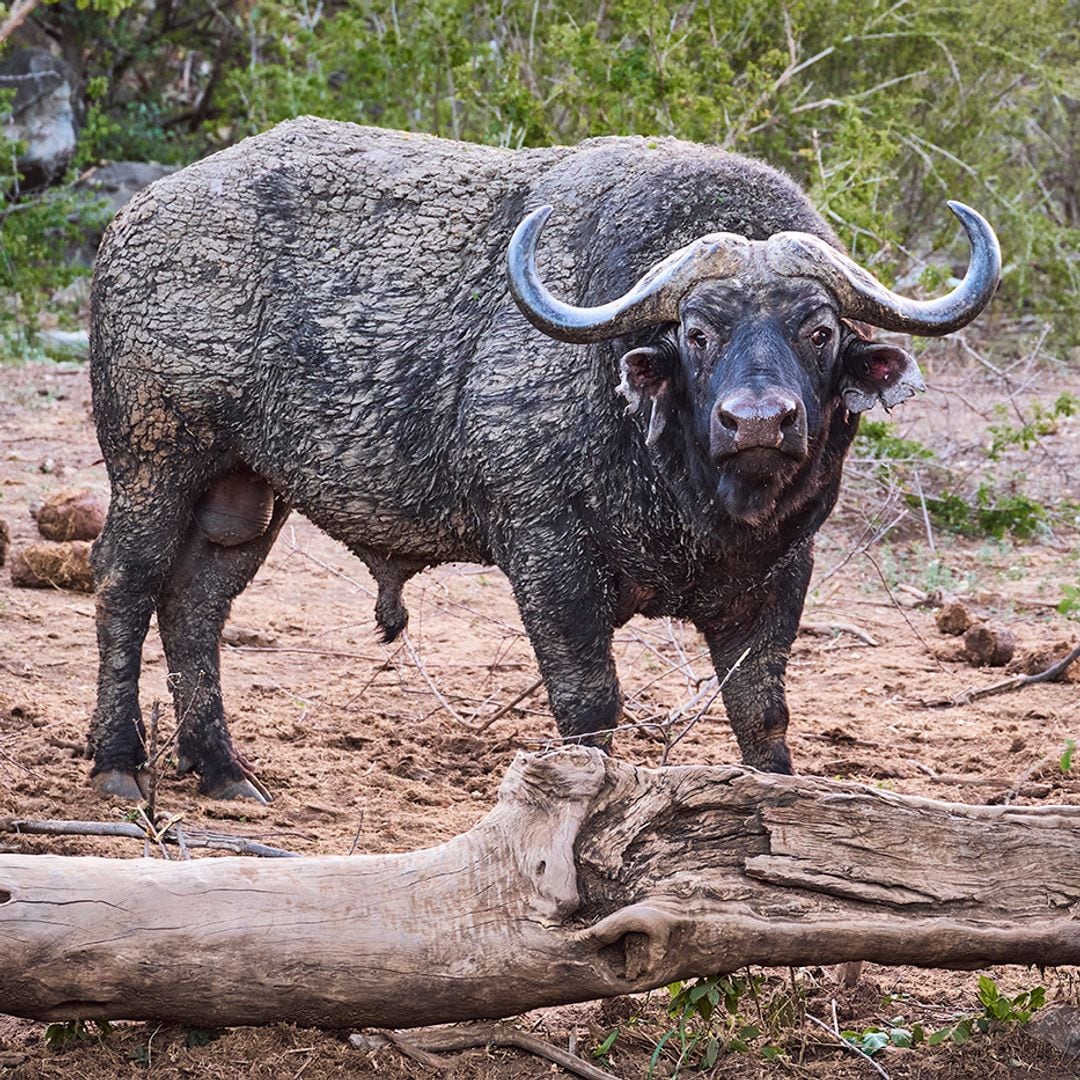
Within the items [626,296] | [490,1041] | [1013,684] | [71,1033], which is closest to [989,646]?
[1013,684]

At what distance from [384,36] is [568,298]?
657 cm

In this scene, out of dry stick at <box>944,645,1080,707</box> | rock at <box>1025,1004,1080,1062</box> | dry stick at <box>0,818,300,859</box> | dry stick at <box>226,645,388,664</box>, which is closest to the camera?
A: rock at <box>1025,1004,1080,1062</box>

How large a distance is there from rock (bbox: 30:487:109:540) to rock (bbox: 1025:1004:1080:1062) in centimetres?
601

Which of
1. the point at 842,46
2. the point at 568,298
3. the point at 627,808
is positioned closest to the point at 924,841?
the point at 627,808

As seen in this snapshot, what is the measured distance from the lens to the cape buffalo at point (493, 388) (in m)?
4.64

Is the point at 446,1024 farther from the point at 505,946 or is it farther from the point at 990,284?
the point at 990,284

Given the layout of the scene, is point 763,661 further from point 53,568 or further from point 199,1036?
point 53,568

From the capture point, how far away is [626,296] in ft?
15.3

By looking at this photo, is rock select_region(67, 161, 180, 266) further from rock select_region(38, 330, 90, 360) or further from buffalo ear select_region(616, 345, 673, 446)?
buffalo ear select_region(616, 345, 673, 446)

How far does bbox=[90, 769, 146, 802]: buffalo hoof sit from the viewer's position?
19.1 feet

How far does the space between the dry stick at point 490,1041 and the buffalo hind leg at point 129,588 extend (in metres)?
2.59

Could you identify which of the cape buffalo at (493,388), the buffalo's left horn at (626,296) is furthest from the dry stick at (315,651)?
the buffalo's left horn at (626,296)

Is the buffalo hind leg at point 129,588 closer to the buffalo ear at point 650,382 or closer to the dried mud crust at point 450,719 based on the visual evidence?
the dried mud crust at point 450,719

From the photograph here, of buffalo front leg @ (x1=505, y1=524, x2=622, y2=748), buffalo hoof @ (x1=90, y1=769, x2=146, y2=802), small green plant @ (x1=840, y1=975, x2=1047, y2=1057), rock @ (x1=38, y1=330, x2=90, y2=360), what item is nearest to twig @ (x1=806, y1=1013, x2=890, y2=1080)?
small green plant @ (x1=840, y1=975, x2=1047, y2=1057)
